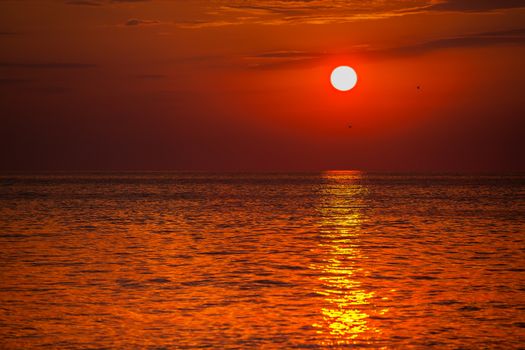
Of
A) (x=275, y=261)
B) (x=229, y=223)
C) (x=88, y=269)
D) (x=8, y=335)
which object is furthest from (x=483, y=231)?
(x=8, y=335)

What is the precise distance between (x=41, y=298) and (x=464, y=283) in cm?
1352

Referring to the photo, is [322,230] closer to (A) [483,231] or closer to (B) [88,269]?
(A) [483,231]

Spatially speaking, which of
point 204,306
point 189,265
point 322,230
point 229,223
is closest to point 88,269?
point 189,265

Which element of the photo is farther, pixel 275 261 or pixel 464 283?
pixel 275 261

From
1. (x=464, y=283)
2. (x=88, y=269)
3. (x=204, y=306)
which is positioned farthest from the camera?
(x=88, y=269)

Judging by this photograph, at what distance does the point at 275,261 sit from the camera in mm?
33031

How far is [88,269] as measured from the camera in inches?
1196

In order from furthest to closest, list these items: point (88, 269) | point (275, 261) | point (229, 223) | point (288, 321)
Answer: point (229, 223) < point (275, 261) < point (88, 269) < point (288, 321)

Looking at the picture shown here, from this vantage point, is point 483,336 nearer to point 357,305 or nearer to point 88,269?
point 357,305

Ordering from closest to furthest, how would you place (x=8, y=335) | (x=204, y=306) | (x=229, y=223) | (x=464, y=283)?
(x=8, y=335)
(x=204, y=306)
(x=464, y=283)
(x=229, y=223)

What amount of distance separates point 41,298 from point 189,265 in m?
8.73

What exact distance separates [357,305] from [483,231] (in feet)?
96.5

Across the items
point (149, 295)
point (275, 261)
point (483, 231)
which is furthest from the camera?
point (483, 231)

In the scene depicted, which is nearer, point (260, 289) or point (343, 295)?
point (343, 295)
